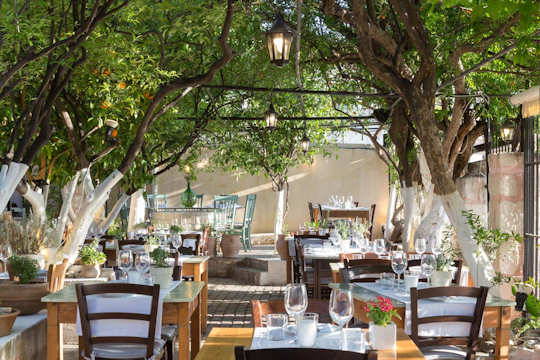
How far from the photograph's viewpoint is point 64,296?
4.12 metres

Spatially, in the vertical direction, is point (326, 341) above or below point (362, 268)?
below

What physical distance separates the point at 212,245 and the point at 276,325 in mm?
10597

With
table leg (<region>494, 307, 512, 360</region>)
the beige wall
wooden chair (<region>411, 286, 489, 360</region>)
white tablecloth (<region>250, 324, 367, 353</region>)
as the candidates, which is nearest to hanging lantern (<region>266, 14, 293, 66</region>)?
wooden chair (<region>411, 286, 489, 360</region>)

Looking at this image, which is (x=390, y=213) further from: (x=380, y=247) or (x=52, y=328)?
(x=52, y=328)

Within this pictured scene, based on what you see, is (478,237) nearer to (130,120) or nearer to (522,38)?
(522,38)

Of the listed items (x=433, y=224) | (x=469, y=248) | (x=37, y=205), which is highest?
(x=37, y=205)

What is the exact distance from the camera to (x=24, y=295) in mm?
4348

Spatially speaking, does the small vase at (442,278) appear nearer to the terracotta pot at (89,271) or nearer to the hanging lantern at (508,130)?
the terracotta pot at (89,271)

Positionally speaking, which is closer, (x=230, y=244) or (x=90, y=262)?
(x=90, y=262)

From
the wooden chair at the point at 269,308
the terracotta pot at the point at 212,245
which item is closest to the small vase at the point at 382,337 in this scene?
the wooden chair at the point at 269,308

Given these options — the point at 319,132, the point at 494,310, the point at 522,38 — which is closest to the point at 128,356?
the point at 494,310

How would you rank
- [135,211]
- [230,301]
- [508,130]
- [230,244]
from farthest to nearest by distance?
[230,244], [135,211], [230,301], [508,130]

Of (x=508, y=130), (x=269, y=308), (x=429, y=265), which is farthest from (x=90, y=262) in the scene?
(x=508, y=130)

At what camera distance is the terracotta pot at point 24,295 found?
4.29m
